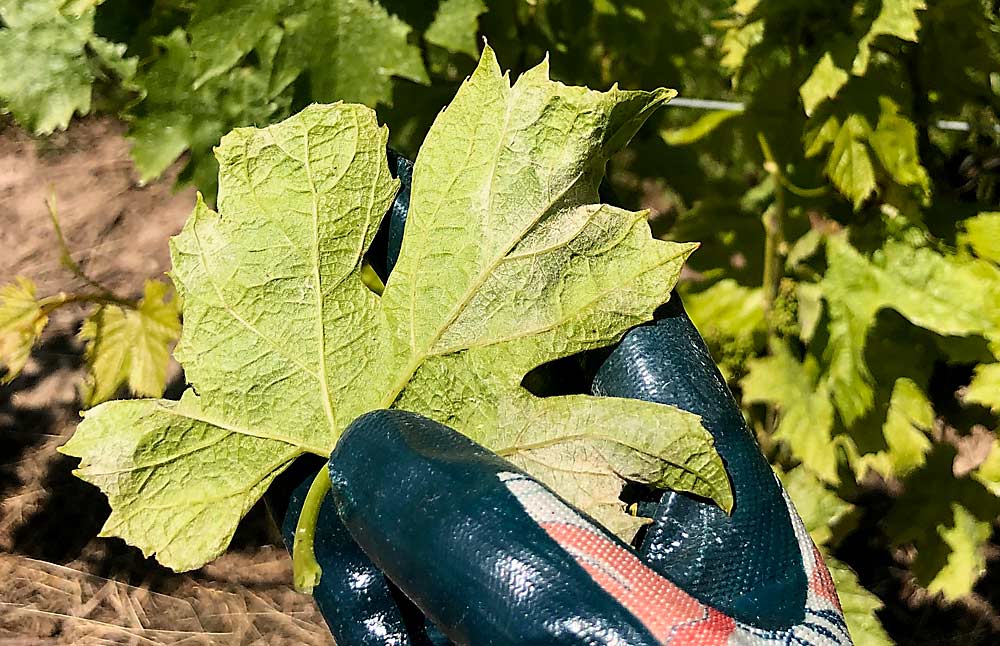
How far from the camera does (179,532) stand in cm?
94

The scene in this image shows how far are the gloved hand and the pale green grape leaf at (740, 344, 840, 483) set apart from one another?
2.16 feet

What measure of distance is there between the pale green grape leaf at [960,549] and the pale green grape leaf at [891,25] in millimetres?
967

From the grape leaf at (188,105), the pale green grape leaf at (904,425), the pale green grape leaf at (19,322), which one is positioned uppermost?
the grape leaf at (188,105)

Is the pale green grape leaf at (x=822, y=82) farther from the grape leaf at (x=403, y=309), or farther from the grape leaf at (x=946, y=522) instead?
the grape leaf at (x=946, y=522)

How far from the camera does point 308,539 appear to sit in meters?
0.91

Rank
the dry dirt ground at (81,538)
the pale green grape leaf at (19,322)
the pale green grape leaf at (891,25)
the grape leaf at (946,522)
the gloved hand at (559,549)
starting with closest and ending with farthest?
the gloved hand at (559,549)
the pale green grape leaf at (891,25)
the pale green grape leaf at (19,322)
the grape leaf at (946,522)
the dry dirt ground at (81,538)

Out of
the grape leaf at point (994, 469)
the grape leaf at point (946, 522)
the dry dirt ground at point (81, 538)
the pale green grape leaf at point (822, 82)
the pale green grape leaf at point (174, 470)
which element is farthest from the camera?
the dry dirt ground at point (81, 538)

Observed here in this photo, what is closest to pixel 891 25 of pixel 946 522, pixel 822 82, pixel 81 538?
pixel 822 82

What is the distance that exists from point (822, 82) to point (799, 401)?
57 centimetres

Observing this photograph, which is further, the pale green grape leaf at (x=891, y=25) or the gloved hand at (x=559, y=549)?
the pale green grape leaf at (x=891, y=25)

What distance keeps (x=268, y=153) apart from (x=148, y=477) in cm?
35

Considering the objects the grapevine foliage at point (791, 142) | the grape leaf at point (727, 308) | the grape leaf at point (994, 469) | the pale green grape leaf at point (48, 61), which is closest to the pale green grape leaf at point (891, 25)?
the grapevine foliage at point (791, 142)

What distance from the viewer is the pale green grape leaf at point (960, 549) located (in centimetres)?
184

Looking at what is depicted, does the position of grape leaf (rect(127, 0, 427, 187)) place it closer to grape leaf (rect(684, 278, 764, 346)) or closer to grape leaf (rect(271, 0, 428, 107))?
grape leaf (rect(271, 0, 428, 107))
